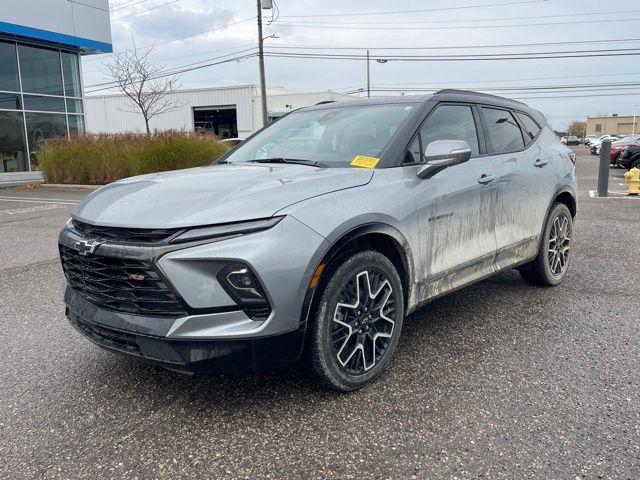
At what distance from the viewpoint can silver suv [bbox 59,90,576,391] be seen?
2576 mm

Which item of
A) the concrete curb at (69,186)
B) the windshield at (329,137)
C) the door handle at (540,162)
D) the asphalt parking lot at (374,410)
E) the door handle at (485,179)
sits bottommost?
the asphalt parking lot at (374,410)

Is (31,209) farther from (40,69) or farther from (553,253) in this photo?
(553,253)

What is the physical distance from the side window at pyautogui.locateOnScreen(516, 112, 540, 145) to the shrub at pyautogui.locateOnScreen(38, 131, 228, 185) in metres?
12.9

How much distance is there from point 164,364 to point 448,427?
145cm

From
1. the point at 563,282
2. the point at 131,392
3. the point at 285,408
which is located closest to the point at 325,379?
the point at 285,408

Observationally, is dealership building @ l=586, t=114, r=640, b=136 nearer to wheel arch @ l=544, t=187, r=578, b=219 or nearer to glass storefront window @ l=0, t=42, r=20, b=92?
glass storefront window @ l=0, t=42, r=20, b=92

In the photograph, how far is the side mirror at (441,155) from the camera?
10.9 ft

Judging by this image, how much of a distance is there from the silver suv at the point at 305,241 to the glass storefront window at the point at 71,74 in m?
21.4

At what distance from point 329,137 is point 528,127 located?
2.19m

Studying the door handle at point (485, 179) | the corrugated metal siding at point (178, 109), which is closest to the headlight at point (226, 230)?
the door handle at point (485, 179)

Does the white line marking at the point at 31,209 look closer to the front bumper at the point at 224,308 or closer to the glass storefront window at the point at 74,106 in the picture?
the front bumper at the point at 224,308

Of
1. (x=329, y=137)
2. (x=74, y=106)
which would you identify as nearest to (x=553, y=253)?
(x=329, y=137)

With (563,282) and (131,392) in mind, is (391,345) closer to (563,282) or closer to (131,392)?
(131,392)

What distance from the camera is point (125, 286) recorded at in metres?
2.70
